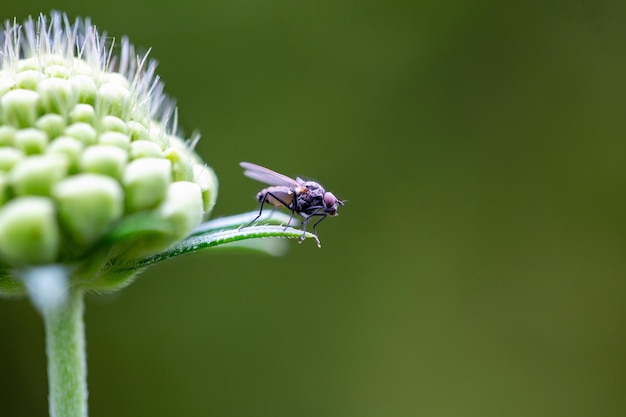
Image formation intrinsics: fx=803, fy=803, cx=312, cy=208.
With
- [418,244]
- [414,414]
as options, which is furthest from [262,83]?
[414,414]

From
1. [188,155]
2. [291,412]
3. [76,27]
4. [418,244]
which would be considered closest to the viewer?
[188,155]

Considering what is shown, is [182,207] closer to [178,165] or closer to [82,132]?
[178,165]

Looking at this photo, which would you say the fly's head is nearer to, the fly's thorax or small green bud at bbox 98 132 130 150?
the fly's thorax

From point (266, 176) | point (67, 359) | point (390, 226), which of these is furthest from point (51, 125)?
point (390, 226)

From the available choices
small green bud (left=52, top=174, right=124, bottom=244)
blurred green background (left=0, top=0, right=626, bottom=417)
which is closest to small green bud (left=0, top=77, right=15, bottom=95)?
small green bud (left=52, top=174, right=124, bottom=244)

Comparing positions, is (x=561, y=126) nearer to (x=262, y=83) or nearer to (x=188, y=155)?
(x=262, y=83)

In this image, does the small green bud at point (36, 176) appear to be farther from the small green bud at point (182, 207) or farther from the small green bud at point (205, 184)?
the small green bud at point (205, 184)

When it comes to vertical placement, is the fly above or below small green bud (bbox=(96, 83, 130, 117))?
below

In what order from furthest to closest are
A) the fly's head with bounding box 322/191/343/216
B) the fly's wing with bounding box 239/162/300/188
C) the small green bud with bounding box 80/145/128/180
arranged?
the fly's head with bounding box 322/191/343/216 → the fly's wing with bounding box 239/162/300/188 → the small green bud with bounding box 80/145/128/180
